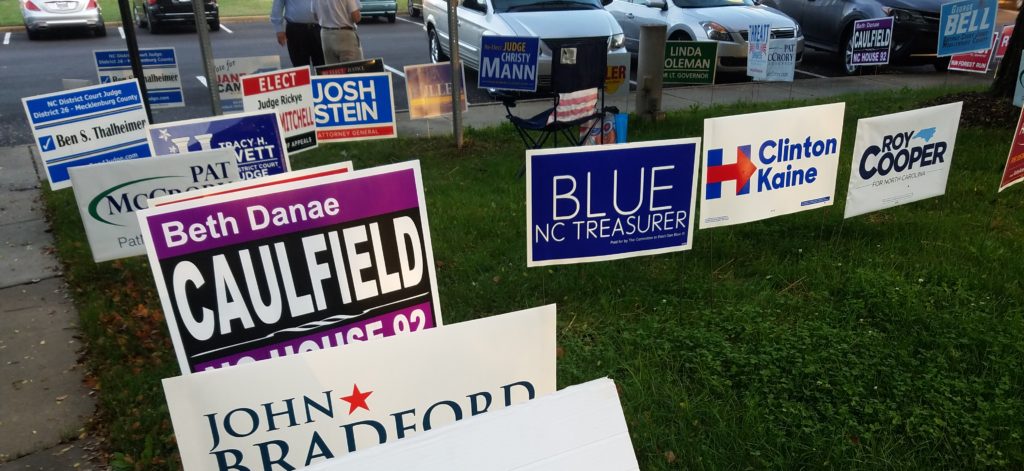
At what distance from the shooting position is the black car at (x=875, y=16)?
12609mm

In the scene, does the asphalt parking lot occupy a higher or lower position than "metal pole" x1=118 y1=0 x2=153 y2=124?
lower

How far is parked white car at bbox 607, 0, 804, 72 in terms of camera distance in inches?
461

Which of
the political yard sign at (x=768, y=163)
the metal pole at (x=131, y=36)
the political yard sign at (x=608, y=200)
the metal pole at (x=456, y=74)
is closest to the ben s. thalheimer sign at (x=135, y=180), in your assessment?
the political yard sign at (x=608, y=200)

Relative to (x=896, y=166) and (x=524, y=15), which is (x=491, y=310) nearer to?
(x=896, y=166)

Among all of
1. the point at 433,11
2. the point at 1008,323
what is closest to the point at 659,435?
the point at 1008,323

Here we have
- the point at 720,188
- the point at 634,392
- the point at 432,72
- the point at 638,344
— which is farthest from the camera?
the point at 432,72

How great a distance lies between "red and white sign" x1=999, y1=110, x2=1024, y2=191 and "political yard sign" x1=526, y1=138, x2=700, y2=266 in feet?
Answer: 7.59

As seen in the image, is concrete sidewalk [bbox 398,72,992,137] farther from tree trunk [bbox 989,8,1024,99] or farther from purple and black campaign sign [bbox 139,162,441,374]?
purple and black campaign sign [bbox 139,162,441,374]

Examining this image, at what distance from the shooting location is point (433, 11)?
1279cm

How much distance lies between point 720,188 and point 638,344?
1068mm

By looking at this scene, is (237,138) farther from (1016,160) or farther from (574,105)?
(1016,160)

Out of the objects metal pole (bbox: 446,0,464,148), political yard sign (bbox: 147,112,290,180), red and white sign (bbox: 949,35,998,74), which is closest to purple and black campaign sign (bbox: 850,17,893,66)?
red and white sign (bbox: 949,35,998,74)

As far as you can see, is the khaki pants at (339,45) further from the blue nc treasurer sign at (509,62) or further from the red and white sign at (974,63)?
the red and white sign at (974,63)

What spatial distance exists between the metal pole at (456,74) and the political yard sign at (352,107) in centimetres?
83
